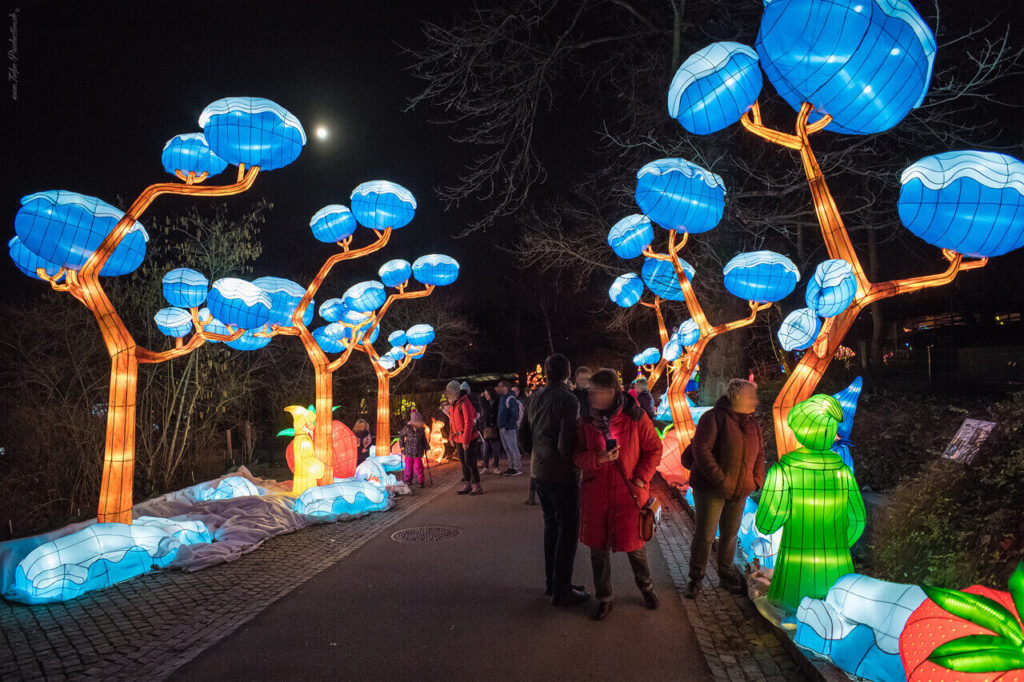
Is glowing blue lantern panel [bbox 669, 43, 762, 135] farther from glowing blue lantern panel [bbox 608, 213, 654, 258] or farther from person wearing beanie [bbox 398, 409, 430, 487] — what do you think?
person wearing beanie [bbox 398, 409, 430, 487]

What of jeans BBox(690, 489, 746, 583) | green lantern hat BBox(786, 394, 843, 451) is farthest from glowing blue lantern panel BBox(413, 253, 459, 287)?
green lantern hat BBox(786, 394, 843, 451)

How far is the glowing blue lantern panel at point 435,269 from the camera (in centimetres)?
1134

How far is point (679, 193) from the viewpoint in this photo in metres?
7.05

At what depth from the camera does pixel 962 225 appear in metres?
4.21

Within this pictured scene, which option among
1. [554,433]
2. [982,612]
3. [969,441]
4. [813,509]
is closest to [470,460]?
[554,433]

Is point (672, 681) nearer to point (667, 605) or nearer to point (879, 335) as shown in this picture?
point (667, 605)

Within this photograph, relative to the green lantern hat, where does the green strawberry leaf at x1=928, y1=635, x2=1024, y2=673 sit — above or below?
below

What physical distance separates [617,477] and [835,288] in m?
2.42

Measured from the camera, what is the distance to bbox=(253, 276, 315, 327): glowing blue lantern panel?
8625mm

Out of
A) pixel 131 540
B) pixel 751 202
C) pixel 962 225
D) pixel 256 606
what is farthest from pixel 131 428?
pixel 751 202

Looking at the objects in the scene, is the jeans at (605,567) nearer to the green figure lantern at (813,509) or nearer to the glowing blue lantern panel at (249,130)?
the green figure lantern at (813,509)

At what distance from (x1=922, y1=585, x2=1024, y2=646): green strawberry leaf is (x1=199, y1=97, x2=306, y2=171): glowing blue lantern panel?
6611mm

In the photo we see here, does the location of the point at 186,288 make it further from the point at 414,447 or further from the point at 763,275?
the point at 763,275

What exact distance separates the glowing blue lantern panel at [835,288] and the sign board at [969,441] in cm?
139
